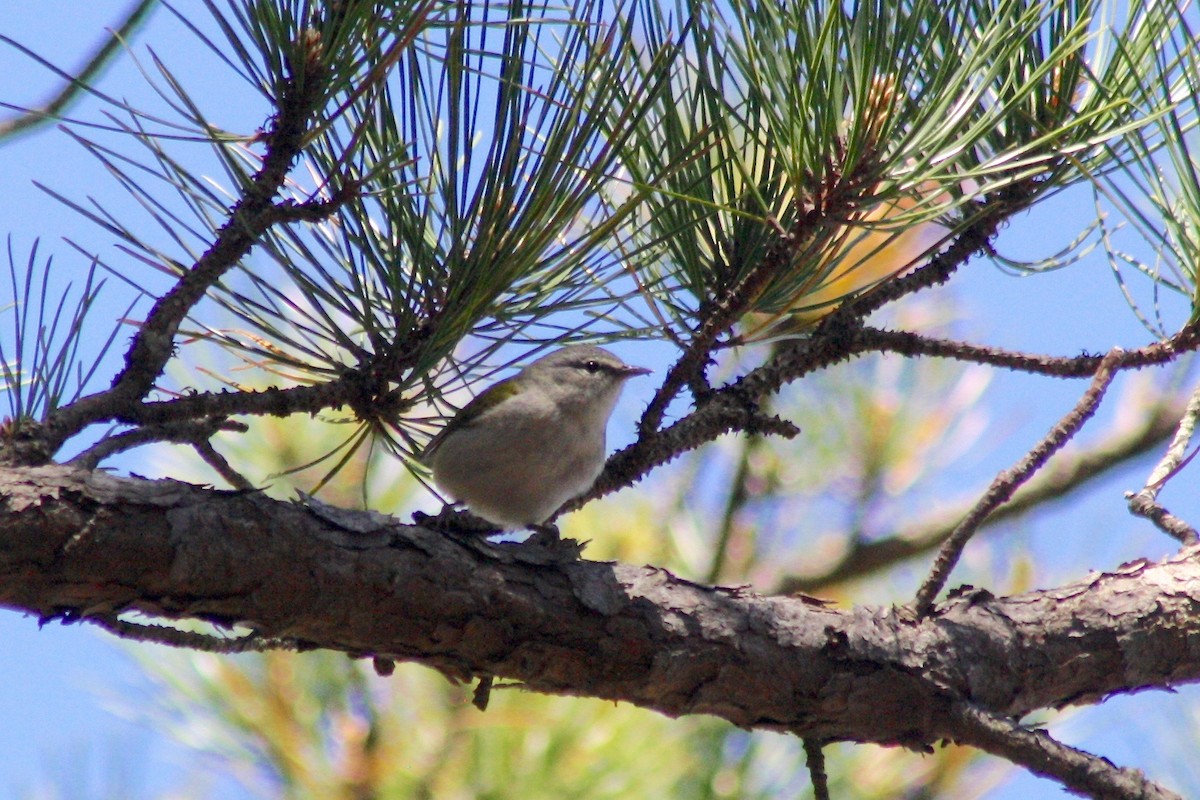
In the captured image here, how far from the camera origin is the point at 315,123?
187cm

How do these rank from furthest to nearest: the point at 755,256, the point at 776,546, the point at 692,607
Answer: the point at 776,546 → the point at 755,256 → the point at 692,607

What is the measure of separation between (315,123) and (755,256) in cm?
83

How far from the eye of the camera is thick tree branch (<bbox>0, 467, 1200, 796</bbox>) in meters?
1.61

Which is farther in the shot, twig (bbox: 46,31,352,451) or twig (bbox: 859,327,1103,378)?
twig (bbox: 859,327,1103,378)

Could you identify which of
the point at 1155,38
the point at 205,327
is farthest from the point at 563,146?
the point at 1155,38

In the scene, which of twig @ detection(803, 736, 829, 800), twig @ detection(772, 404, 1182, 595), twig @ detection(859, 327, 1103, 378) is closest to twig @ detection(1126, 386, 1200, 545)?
twig @ detection(859, 327, 1103, 378)

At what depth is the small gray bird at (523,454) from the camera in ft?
9.27

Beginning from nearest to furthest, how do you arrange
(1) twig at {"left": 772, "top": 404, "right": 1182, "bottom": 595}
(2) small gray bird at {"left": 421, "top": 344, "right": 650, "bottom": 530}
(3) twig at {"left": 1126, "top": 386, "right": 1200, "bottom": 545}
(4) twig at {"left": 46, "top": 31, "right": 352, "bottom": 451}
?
(4) twig at {"left": 46, "top": 31, "right": 352, "bottom": 451}, (3) twig at {"left": 1126, "top": 386, "right": 1200, "bottom": 545}, (2) small gray bird at {"left": 421, "top": 344, "right": 650, "bottom": 530}, (1) twig at {"left": 772, "top": 404, "right": 1182, "bottom": 595}

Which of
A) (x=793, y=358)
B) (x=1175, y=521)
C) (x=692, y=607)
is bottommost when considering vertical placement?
(x=692, y=607)

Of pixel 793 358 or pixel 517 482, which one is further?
pixel 517 482

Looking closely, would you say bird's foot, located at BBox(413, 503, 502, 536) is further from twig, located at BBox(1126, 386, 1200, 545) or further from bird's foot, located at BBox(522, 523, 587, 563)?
twig, located at BBox(1126, 386, 1200, 545)

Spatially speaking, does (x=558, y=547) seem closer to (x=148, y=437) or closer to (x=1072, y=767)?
(x=148, y=437)

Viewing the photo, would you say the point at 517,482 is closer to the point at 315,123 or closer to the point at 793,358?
the point at 793,358

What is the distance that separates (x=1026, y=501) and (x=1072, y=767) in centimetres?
165
